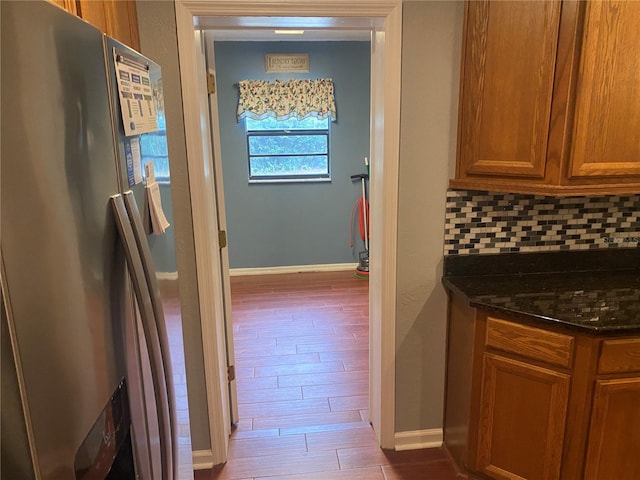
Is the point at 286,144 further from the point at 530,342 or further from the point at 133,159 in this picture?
the point at 133,159

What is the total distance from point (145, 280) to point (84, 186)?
225 mm

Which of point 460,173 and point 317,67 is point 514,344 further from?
point 317,67

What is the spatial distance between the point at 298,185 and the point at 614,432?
3845 millimetres

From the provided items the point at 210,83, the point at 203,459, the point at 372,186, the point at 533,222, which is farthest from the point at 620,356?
the point at 210,83

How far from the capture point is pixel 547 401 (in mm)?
1746

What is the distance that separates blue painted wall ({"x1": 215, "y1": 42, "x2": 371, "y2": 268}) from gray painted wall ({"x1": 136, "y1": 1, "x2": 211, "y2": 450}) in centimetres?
304

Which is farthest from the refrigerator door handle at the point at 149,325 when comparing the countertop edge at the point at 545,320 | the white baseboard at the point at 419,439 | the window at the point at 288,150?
the window at the point at 288,150

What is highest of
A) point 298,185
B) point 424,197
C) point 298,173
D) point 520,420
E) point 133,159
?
point 133,159

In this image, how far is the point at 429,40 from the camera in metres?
1.90

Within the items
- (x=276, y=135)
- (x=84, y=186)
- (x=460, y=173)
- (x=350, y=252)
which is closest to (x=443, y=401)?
(x=460, y=173)

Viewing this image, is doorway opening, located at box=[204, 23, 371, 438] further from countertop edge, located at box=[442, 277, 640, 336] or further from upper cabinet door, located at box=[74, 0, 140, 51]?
upper cabinet door, located at box=[74, 0, 140, 51]

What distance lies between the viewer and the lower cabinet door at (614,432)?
5.45ft

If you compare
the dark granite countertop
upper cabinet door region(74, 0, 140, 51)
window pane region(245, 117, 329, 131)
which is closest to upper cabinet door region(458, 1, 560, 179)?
the dark granite countertop

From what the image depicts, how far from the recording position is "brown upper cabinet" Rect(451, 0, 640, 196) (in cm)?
159
